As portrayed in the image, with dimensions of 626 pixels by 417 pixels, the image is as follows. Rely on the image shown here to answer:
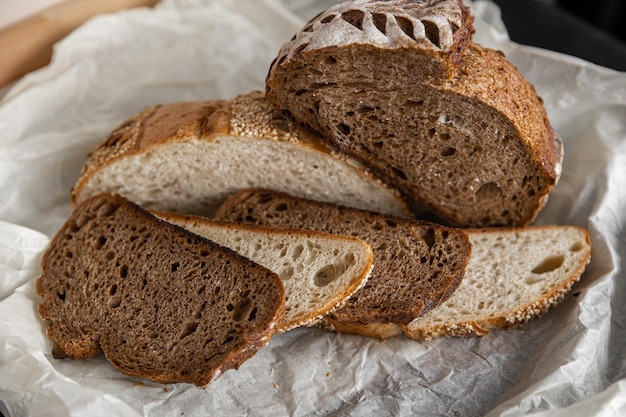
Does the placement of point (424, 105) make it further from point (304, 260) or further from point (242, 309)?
point (242, 309)

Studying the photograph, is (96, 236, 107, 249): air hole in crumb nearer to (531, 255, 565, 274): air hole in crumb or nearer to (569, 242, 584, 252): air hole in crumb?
(531, 255, 565, 274): air hole in crumb

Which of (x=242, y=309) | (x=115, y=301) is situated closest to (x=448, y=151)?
(x=242, y=309)

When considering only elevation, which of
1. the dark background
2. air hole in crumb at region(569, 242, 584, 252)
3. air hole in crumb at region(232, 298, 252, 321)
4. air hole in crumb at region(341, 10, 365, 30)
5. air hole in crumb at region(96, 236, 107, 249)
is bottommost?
air hole in crumb at region(96, 236, 107, 249)

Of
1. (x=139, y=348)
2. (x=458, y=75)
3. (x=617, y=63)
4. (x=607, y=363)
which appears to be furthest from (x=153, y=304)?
(x=617, y=63)

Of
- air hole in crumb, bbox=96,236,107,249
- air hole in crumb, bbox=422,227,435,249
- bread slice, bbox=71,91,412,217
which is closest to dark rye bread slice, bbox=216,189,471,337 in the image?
air hole in crumb, bbox=422,227,435,249

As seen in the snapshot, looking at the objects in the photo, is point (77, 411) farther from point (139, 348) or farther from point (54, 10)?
point (54, 10)
